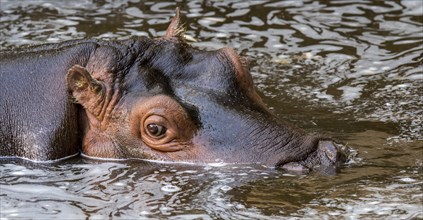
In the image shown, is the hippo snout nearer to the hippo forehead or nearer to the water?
the water

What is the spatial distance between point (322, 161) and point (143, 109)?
56.6 inches

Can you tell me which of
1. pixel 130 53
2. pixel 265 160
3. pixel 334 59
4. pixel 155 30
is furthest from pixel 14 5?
pixel 265 160

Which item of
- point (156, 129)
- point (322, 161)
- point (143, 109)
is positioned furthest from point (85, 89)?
point (322, 161)

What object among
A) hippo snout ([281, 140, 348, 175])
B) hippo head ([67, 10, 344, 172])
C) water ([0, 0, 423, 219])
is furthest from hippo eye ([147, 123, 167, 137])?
hippo snout ([281, 140, 348, 175])

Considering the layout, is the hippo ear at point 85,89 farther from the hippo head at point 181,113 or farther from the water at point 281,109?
the water at point 281,109

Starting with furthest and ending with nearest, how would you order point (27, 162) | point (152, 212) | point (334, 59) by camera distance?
point (334, 59) → point (27, 162) → point (152, 212)

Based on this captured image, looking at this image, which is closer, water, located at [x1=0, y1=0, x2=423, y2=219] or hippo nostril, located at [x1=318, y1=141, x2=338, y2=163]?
water, located at [x1=0, y1=0, x2=423, y2=219]

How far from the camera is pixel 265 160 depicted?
7.77m

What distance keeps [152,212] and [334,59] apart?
495 centimetres

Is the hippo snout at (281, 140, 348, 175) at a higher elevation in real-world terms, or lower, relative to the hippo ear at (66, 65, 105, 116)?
lower

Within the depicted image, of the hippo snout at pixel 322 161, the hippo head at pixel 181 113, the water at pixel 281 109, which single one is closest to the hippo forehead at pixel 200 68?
the hippo head at pixel 181 113

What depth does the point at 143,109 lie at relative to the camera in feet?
25.9

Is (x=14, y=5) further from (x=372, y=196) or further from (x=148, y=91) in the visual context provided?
(x=372, y=196)

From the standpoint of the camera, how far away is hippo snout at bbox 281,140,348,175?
25.2 feet
